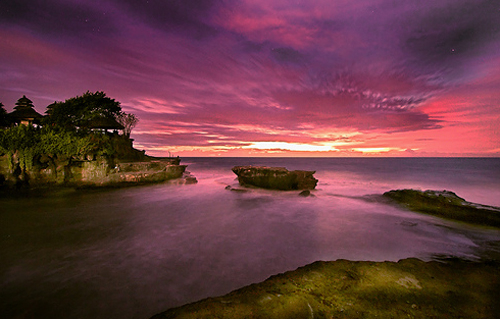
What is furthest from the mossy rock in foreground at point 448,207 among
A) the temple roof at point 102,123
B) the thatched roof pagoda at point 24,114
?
the thatched roof pagoda at point 24,114

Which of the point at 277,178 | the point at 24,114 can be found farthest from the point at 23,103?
the point at 277,178

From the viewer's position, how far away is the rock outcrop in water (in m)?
17.7

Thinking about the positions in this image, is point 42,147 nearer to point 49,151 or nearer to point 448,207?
point 49,151

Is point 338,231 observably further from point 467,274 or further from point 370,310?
point 370,310

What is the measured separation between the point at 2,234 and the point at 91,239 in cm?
410

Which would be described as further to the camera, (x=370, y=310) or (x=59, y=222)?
(x=59, y=222)

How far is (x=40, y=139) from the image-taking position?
59.2 feet

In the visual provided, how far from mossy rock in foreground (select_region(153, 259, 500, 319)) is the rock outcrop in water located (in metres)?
13.1

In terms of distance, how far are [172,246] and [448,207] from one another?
548 inches

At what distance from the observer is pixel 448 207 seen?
404 inches

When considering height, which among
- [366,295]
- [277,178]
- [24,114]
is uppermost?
[24,114]

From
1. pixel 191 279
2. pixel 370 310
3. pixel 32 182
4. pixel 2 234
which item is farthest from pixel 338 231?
pixel 32 182

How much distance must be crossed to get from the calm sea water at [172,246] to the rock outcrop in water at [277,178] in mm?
4540

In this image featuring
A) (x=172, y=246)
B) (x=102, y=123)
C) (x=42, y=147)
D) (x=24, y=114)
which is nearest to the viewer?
(x=172, y=246)
